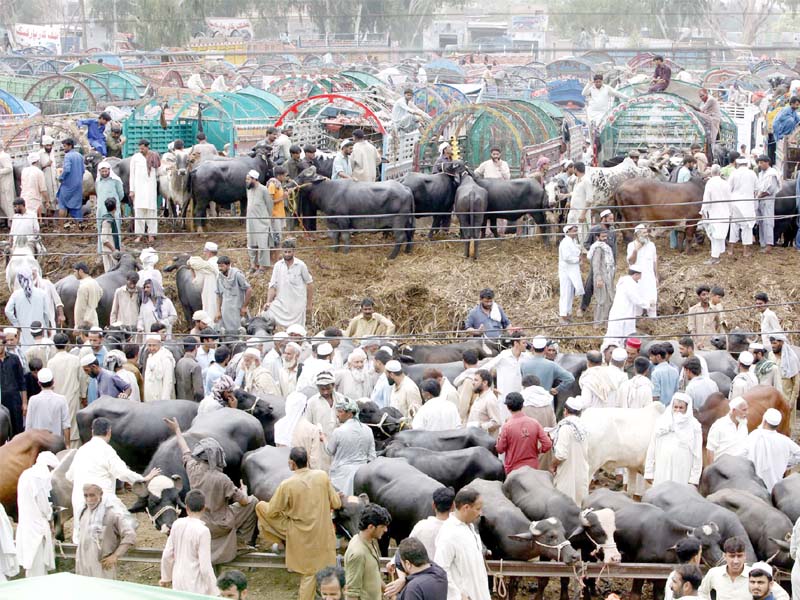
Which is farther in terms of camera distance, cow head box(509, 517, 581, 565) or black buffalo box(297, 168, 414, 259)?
black buffalo box(297, 168, 414, 259)

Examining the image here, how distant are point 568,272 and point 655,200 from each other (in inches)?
99.9

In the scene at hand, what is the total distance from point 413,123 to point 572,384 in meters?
9.75

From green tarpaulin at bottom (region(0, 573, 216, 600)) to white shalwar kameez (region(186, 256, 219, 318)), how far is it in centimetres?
918

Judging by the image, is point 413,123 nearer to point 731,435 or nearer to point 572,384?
point 572,384

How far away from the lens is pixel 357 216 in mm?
18328

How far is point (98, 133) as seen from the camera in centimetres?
2255

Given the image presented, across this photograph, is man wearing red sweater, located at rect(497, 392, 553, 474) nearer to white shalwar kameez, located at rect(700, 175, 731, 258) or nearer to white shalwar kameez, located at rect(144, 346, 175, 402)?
white shalwar kameez, located at rect(144, 346, 175, 402)

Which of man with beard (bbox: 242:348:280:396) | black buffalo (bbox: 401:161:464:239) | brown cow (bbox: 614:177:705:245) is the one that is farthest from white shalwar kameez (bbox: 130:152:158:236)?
brown cow (bbox: 614:177:705:245)

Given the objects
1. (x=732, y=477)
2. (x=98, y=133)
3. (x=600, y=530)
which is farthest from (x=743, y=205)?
(x=98, y=133)

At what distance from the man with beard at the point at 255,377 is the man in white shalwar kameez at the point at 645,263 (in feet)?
16.9

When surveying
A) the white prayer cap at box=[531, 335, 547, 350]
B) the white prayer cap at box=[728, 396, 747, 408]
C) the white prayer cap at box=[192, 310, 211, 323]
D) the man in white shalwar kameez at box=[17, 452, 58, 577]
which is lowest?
the man in white shalwar kameez at box=[17, 452, 58, 577]

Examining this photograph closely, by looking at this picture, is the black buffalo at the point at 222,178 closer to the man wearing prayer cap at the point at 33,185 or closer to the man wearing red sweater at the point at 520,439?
the man wearing prayer cap at the point at 33,185

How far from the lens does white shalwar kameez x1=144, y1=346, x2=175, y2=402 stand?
1429 cm

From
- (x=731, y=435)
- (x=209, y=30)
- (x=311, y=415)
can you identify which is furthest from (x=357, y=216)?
(x=209, y=30)
